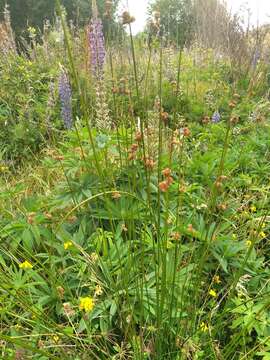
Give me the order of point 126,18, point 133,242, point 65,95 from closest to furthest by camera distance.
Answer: point 126,18
point 133,242
point 65,95

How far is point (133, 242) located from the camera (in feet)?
3.97

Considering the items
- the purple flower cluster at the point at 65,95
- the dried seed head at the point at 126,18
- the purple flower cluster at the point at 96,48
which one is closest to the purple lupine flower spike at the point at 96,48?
the purple flower cluster at the point at 96,48

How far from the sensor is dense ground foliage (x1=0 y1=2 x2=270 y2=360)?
1.05 metres

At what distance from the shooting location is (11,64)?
130 inches

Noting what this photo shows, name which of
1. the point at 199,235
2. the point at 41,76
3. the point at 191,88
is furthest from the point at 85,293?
the point at 191,88

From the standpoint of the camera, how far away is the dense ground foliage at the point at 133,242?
1.05 m

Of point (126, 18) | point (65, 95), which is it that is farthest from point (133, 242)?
point (65, 95)

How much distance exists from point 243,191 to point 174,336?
1104mm

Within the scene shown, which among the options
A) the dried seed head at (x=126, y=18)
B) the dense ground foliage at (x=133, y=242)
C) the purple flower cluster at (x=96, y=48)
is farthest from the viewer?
the purple flower cluster at (x=96, y=48)

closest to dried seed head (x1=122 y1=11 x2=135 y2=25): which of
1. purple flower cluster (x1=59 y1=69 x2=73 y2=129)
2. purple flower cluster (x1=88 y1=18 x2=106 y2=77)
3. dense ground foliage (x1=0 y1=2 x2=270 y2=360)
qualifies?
dense ground foliage (x1=0 y1=2 x2=270 y2=360)

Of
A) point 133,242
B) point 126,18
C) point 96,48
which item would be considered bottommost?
point 133,242

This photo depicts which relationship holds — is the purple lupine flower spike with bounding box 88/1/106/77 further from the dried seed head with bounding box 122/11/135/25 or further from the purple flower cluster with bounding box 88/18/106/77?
Result: the dried seed head with bounding box 122/11/135/25

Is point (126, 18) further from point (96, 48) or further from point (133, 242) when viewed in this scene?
point (96, 48)

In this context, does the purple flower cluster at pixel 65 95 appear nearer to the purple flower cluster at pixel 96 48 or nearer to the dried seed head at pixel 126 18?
the purple flower cluster at pixel 96 48
